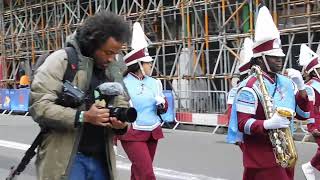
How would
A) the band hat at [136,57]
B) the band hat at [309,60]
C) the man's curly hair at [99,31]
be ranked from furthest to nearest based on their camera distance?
1. the band hat at [309,60]
2. the band hat at [136,57]
3. the man's curly hair at [99,31]

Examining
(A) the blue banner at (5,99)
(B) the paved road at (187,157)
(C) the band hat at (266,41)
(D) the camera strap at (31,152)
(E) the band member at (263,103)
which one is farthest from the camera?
(A) the blue banner at (5,99)

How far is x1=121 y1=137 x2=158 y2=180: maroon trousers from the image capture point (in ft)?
19.8

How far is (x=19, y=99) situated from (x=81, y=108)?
18.1 metres

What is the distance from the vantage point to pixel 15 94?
21219mm

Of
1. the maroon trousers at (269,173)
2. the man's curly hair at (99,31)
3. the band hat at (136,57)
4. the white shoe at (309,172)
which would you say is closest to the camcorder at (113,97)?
the man's curly hair at (99,31)

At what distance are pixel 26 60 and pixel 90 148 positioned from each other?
21.5 metres

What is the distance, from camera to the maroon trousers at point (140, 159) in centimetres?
603

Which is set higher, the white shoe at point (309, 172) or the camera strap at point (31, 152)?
the camera strap at point (31, 152)

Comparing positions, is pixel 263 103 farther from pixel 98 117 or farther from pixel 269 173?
pixel 98 117

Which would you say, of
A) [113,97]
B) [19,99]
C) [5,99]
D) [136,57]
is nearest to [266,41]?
[113,97]

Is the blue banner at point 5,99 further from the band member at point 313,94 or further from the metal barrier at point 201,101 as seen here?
the band member at point 313,94

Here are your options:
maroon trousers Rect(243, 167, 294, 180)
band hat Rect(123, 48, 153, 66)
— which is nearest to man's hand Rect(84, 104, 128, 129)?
maroon trousers Rect(243, 167, 294, 180)

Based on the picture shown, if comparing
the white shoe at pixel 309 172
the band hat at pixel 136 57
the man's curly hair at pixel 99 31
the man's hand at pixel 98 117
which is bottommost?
the white shoe at pixel 309 172

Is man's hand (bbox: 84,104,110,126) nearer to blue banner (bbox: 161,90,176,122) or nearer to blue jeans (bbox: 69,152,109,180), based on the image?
blue jeans (bbox: 69,152,109,180)
